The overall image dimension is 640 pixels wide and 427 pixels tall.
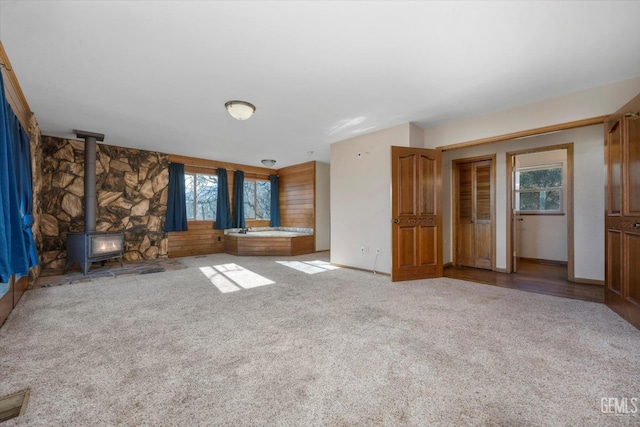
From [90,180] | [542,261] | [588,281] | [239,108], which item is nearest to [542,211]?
[542,261]

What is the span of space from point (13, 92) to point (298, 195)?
5475 millimetres

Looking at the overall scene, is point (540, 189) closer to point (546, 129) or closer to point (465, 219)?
point (465, 219)

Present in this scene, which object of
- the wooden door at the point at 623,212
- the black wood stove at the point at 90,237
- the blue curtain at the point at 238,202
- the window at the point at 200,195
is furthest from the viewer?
the blue curtain at the point at 238,202

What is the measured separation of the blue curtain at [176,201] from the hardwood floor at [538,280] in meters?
5.83

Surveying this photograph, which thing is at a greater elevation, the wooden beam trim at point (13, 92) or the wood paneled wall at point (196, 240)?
the wooden beam trim at point (13, 92)

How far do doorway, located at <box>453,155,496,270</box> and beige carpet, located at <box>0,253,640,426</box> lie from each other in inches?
70.3

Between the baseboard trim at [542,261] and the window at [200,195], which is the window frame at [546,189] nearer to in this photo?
the baseboard trim at [542,261]

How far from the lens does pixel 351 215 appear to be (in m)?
4.92

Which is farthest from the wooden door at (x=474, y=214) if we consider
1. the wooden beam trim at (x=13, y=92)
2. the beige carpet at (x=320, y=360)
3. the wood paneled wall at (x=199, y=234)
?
the wooden beam trim at (x=13, y=92)

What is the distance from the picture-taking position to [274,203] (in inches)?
315

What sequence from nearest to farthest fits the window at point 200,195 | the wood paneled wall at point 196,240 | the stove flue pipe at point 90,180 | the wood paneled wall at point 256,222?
the stove flue pipe at point 90,180
the wood paneled wall at point 196,240
the wood paneled wall at point 256,222
the window at point 200,195

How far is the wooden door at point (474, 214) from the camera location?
482 cm

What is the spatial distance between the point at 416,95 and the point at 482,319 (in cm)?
257

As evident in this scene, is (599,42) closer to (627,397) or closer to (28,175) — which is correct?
(627,397)
